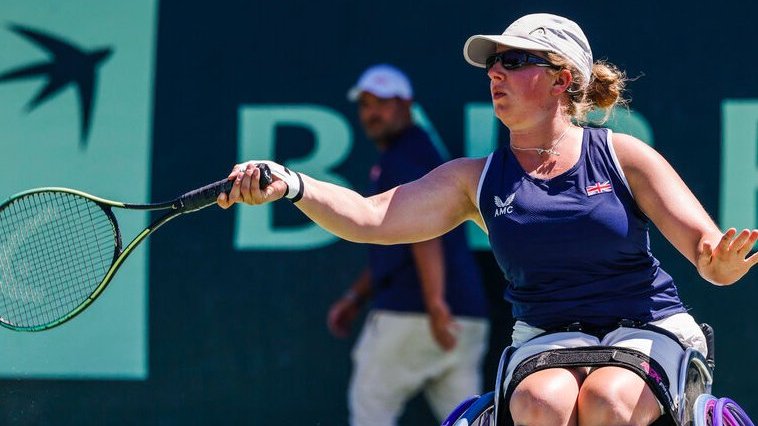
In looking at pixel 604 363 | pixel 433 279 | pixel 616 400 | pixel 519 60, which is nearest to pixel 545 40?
pixel 519 60

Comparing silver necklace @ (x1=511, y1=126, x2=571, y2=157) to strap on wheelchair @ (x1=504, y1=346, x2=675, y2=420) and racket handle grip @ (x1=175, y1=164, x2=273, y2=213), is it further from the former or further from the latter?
racket handle grip @ (x1=175, y1=164, x2=273, y2=213)

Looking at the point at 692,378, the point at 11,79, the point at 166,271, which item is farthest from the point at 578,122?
the point at 11,79

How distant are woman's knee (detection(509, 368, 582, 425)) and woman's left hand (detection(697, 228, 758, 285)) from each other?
1.46ft

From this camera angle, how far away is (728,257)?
11.2ft

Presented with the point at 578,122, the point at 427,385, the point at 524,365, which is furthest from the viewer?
the point at 427,385

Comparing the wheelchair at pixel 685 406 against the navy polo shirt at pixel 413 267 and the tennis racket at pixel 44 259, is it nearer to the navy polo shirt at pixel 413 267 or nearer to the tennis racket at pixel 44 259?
the tennis racket at pixel 44 259

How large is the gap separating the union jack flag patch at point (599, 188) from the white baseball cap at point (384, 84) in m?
1.99

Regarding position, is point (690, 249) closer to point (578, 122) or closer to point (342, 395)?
point (578, 122)

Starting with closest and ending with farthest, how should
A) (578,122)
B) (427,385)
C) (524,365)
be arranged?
(524,365) → (578,122) → (427,385)

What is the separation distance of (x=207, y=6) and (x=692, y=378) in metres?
3.01

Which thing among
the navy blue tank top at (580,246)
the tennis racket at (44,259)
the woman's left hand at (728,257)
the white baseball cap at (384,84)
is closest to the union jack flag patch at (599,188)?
the navy blue tank top at (580,246)

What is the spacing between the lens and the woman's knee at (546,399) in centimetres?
340

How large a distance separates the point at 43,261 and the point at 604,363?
85.0 inches

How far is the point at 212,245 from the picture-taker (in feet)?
19.2
